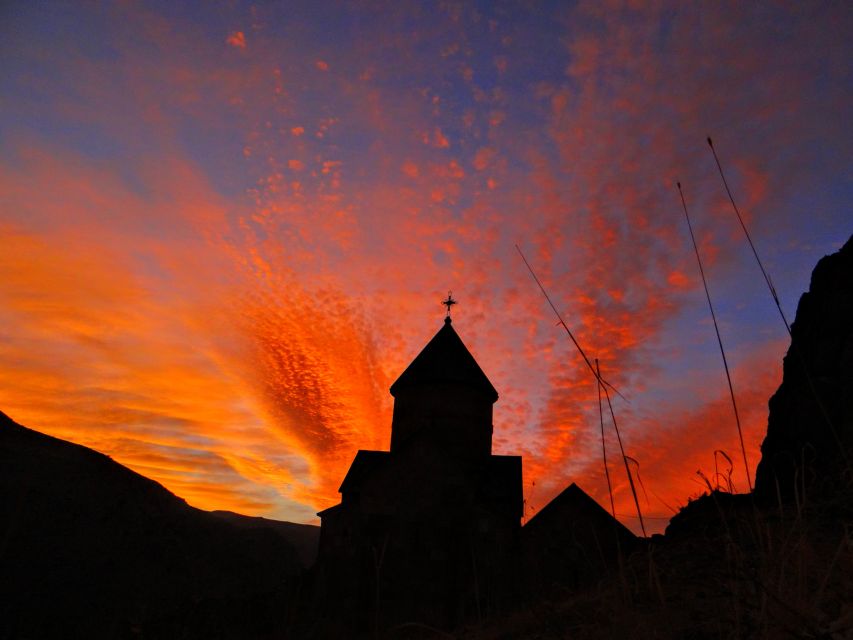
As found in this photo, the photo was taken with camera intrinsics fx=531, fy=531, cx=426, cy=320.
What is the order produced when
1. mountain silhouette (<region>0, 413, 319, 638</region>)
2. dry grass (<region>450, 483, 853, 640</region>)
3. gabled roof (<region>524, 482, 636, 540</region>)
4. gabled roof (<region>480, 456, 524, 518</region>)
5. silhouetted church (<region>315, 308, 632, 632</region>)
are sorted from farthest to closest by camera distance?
gabled roof (<region>480, 456, 524, 518</region>) < mountain silhouette (<region>0, 413, 319, 638</region>) < gabled roof (<region>524, 482, 636, 540</region>) < silhouetted church (<region>315, 308, 632, 632</region>) < dry grass (<region>450, 483, 853, 640</region>)

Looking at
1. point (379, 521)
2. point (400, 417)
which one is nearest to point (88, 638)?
point (379, 521)

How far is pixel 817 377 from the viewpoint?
621 inches

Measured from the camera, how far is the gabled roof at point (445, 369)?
70.9 feet

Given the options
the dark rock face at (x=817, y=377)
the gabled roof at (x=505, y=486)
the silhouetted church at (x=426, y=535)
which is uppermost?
the dark rock face at (x=817, y=377)

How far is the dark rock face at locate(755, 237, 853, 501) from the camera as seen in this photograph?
1470 centimetres

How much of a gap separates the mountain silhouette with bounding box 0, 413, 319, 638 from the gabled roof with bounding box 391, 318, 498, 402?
861 cm

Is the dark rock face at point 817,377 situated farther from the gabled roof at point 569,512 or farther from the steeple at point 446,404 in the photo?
the steeple at point 446,404

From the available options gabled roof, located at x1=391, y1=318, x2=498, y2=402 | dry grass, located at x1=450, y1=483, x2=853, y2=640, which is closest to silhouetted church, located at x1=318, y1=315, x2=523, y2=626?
gabled roof, located at x1=391, y1=318, x2=498, y2=402

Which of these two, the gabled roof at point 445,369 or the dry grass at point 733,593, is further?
the gabled roof at point 445,369

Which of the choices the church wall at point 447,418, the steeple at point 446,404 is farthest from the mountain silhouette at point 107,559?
the steeple at point 446,404

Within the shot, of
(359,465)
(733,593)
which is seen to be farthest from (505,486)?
(733,593)

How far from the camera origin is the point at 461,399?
70.5 feet

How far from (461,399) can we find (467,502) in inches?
179

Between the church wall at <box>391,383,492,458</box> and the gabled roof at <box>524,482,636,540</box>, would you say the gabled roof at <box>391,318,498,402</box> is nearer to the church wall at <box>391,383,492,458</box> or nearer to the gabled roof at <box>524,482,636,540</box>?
the church wall at <box>391,383,492,458</box>
